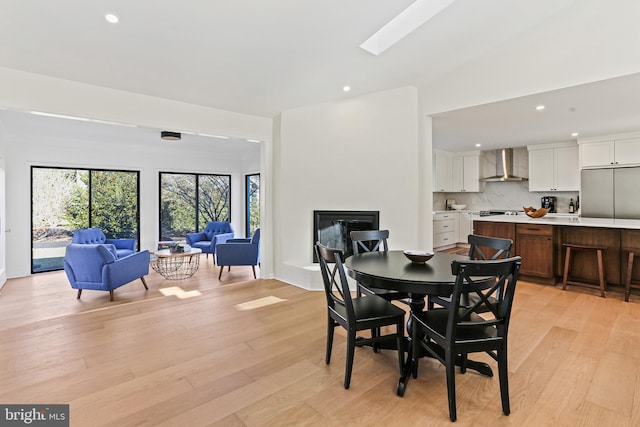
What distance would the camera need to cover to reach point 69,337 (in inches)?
122

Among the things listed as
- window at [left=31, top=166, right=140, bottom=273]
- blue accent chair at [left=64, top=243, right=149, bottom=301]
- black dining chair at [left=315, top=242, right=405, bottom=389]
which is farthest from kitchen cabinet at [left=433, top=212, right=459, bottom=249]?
window at [left=31, top=166, right=140, bottom=273]

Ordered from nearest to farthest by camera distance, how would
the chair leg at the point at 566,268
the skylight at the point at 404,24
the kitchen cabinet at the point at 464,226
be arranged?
1. the skylight at the point at 404,24
2. the chair leg at the point at 566,268
3. the kitchen cabinet at the point at 464,226

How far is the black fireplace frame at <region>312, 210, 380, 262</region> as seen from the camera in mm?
4652

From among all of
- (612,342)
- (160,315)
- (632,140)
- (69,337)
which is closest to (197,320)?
(160,315)

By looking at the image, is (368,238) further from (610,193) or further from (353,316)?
(610,193)

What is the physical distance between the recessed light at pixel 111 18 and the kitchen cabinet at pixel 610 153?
7.55 meters

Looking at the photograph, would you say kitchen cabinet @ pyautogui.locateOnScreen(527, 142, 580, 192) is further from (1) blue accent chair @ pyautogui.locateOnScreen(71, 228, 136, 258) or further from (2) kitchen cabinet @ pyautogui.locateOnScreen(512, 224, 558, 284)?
(1) blue accent chair @ pyautogui.locateOnScreen(71, 228, 136, 258)

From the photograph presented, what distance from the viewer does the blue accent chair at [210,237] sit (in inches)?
280

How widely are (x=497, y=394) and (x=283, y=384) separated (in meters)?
1.43

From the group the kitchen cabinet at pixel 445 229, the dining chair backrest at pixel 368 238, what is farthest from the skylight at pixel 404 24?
the kitchen cabinet at pixel 445 229

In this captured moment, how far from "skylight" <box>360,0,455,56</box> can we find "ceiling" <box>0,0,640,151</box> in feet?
0.20

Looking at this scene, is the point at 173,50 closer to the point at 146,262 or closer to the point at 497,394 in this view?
the point at 146,262

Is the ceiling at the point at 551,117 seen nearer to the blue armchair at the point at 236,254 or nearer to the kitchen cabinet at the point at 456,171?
the kitchen cabinet at the point at 456,171

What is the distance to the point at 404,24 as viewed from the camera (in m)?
3.51
